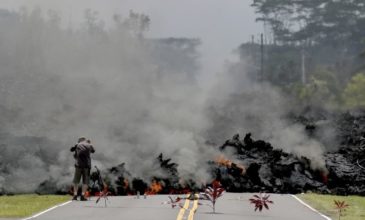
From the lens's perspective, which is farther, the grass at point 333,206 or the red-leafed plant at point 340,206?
the grass at point 333,206

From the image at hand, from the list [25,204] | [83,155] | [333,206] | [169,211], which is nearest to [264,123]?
[83,155]

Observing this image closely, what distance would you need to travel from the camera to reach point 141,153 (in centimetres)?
3500

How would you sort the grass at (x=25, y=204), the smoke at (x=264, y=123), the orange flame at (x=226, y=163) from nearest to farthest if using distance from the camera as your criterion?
the grass at (x=25, y=204) → the orange flame at (x=226, y=163) → the smoke at (x=264, y=123)

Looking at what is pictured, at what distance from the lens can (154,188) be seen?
29.8 metres

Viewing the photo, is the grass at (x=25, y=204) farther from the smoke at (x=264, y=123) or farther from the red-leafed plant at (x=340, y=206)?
the smoke at (x=264, y=123)

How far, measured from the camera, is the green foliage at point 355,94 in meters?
80.8

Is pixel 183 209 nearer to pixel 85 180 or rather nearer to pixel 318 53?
pixel 85 180

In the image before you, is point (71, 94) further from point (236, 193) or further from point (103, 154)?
point (236, 193)

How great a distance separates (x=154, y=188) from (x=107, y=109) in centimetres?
2481

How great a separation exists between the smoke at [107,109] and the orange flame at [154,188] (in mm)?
468

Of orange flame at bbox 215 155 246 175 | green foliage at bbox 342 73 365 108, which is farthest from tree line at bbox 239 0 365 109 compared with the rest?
orange flame at bbox 215 155 246 175

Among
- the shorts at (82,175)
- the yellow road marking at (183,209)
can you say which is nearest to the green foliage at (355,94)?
the shorts at (82,175)

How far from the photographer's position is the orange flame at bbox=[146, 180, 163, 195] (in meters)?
29.6

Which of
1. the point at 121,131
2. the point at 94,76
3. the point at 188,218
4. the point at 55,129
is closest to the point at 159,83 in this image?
the point at 94,76
